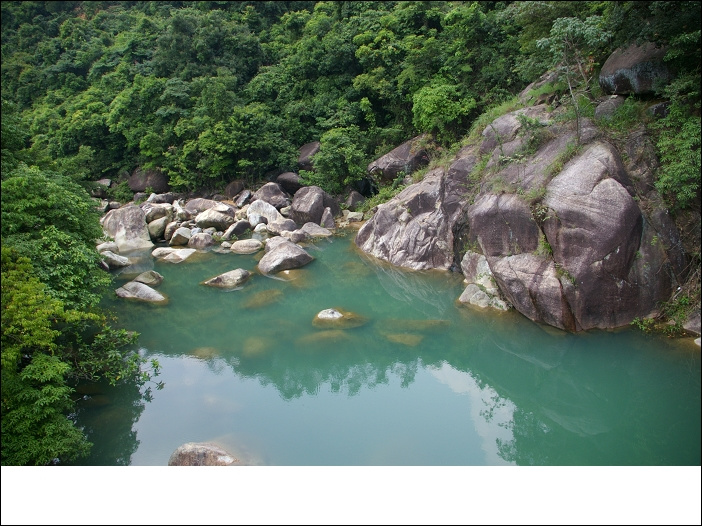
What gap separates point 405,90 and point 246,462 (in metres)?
19.4

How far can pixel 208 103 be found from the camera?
2416 centimetres

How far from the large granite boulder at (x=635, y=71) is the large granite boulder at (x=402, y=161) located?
914 centimetres

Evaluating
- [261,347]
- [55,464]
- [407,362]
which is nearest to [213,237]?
[261,347]

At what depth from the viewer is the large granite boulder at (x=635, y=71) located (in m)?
9.94

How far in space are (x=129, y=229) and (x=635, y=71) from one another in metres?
17.4

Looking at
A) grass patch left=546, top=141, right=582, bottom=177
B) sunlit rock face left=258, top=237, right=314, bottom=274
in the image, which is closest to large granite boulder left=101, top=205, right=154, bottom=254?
sunlit rock face left=258, top=237, right=314, bottom=274

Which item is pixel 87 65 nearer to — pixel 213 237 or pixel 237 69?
pixel 237 69

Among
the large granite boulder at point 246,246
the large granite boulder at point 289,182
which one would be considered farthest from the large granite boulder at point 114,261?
the large granite boulder at point 289,182

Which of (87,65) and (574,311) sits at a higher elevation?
(87,65)

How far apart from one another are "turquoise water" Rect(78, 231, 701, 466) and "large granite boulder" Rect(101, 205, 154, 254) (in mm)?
5736

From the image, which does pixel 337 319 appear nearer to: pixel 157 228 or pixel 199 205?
pixel 157 228

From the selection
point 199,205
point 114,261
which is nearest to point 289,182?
point 199,205

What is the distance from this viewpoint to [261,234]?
65.5ft

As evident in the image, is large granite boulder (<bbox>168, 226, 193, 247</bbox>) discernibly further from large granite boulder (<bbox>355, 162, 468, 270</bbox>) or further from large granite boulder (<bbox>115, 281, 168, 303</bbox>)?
large granite boulder (<bbox>355, 162, 468, 270</bbox>)
